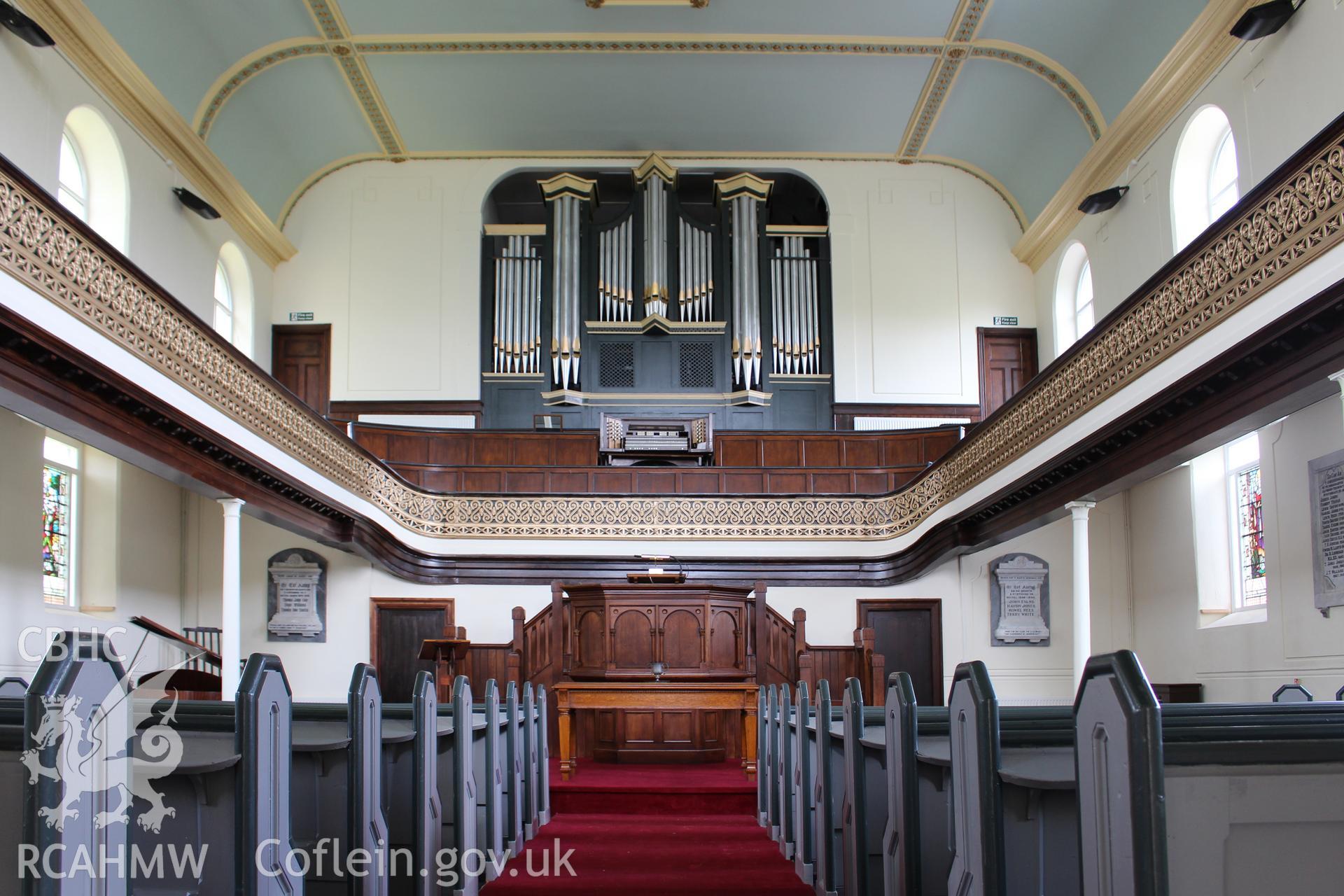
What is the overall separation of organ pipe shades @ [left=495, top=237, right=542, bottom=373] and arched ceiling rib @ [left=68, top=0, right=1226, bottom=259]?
1771 millimetres

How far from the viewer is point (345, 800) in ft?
15.3

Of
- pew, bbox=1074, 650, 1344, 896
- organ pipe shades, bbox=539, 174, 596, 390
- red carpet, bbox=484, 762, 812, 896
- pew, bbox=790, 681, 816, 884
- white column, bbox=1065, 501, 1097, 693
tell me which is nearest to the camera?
pew, bbox=1074, 650, 1344, 896

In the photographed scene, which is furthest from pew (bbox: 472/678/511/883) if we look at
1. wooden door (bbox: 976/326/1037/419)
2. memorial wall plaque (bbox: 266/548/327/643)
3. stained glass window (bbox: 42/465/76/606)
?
wooden door (bbox: 976/326/1037/419)

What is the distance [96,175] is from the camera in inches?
534

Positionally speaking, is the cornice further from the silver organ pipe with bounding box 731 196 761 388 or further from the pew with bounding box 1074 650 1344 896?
the pew with bounding box 1074 650 1344 896

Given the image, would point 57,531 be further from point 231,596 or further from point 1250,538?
point 1250,538

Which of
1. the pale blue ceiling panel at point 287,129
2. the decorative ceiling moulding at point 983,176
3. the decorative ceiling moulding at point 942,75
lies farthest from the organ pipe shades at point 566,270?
the decorative ceiling moulding at point 983,176

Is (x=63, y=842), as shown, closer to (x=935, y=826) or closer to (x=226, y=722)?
(x=226, y=722)

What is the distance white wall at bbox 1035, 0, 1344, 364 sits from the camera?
33.8 ft

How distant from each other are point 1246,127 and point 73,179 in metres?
12.5

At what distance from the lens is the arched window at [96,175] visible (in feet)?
43.0

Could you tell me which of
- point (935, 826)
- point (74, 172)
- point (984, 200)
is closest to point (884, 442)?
point (984, 200)

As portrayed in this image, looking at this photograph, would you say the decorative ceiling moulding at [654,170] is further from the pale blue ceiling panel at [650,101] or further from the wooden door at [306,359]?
the wooden door at [306,359]

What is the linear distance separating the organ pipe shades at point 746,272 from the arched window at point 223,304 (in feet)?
24.9
